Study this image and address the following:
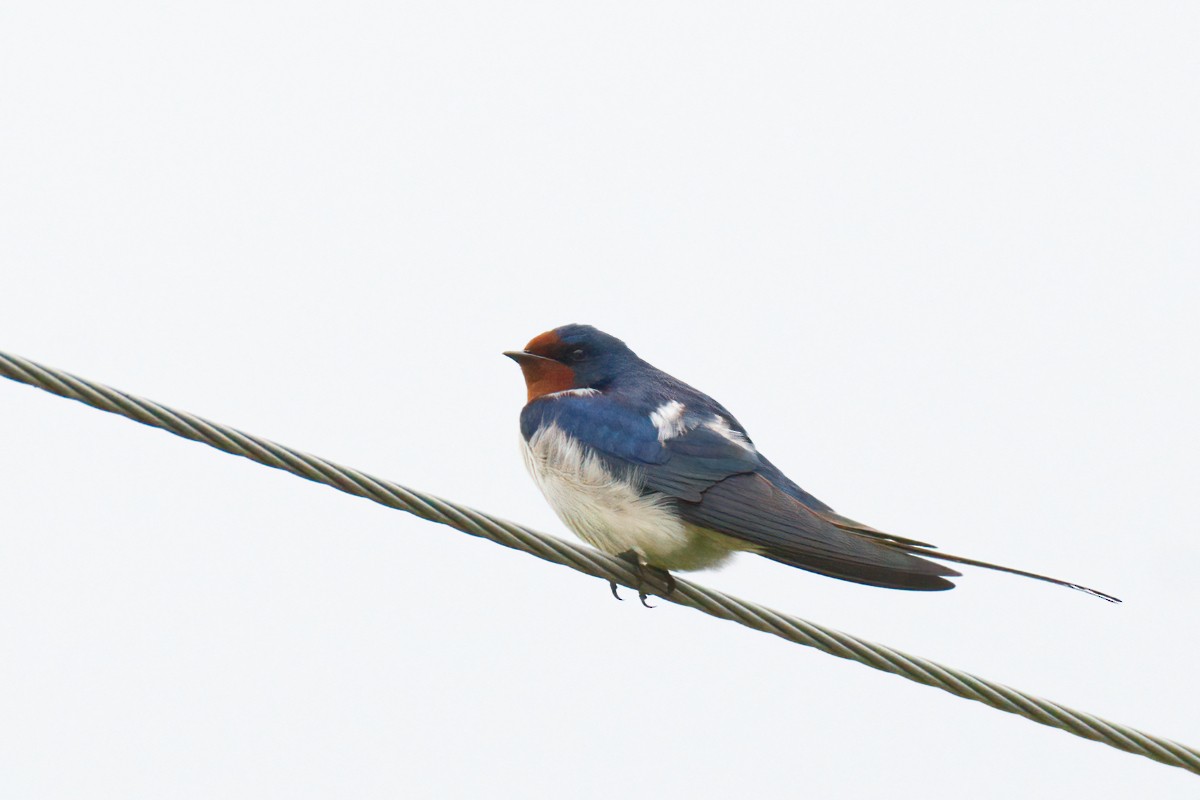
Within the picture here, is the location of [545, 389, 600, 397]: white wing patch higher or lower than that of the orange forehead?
lower

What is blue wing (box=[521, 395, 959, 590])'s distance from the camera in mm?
3840

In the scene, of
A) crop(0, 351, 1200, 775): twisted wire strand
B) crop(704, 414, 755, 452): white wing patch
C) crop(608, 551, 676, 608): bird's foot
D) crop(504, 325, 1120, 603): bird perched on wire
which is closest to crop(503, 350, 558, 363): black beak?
crop(504, 325, 1120, 603): bird perched on wire

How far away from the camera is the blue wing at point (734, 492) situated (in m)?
3.84

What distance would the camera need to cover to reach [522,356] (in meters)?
5.05

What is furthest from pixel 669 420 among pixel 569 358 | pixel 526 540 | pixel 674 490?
pixel 526 540

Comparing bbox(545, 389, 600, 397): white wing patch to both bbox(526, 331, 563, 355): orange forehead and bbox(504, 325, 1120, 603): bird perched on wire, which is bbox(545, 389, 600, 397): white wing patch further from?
bbox(526, 331, 563, 355): orange forehead

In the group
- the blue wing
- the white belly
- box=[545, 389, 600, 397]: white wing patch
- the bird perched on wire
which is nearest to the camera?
the blue wing

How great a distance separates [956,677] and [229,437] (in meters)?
1.43

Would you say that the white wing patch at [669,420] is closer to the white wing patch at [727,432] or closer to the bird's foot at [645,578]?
the white wing patch at [727,432]

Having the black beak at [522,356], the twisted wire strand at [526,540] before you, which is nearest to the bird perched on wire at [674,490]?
the black beak at [522,356]

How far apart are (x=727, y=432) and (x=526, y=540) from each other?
1.49 meters

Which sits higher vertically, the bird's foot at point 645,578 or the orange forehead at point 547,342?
the orange forehead at point 547,342

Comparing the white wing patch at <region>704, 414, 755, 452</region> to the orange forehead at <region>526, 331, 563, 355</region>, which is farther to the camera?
the orange forehead at <region>526, 331, 563, 355</region>

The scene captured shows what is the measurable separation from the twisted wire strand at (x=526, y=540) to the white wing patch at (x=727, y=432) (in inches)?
46.4
